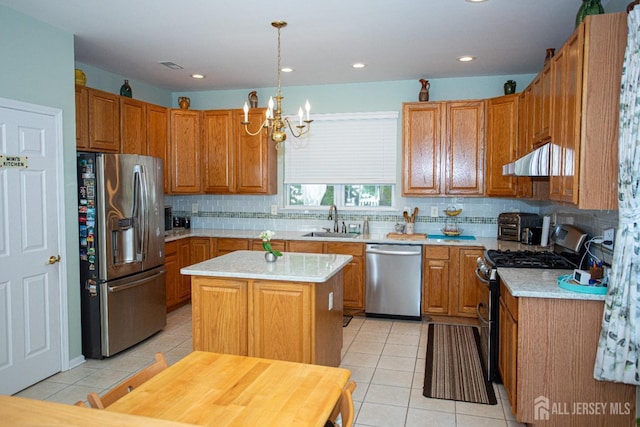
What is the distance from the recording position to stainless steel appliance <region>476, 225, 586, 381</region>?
3326mm

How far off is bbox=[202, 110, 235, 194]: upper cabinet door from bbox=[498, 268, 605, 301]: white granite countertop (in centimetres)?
365

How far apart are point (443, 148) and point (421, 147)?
243mm

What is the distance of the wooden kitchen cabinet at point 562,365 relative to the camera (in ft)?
8.14

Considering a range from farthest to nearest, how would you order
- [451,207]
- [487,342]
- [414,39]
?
[451,207]
[414,39]
[487,342]

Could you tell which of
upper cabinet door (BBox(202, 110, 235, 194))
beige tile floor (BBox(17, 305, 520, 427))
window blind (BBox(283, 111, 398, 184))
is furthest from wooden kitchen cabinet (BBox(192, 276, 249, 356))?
window blind (BBox(283, 111, 398, 184))

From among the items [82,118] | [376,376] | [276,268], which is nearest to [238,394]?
[276,268]

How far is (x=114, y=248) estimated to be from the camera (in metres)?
3.95

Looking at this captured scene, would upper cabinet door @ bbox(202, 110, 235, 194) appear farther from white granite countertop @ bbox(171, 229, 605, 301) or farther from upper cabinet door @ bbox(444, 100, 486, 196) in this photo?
upper cabinet door @ bbox(444, 100, 486, 196)

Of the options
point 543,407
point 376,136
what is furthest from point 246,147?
point 543,407

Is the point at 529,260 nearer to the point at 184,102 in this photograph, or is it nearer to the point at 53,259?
the point at 53,259

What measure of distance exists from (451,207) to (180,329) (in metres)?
3.39

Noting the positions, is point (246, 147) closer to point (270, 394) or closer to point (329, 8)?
point (329, 8)

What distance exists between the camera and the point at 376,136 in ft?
18.3

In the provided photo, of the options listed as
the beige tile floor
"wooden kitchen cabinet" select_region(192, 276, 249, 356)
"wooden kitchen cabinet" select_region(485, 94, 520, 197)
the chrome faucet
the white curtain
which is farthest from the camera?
the chrome faucet
